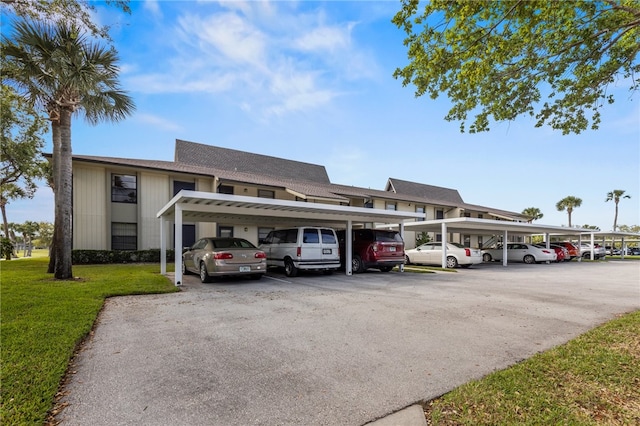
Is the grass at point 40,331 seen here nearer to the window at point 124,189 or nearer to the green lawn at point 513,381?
the green lawn at point 513,381

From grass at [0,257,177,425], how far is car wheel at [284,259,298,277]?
14.5 feet

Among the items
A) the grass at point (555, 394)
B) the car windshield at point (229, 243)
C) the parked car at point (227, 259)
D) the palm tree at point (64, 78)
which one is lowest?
the grass at point (555, 394)

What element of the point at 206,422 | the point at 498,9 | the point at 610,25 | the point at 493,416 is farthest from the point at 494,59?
the point at 206,422

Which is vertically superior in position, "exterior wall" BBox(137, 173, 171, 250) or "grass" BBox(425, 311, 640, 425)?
"exterior wall" BBox(137, 173, 171, 250)

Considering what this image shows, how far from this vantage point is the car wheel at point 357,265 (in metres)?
14.0

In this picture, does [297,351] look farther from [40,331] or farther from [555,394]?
[40,331]

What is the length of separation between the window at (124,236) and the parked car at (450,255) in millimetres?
15299

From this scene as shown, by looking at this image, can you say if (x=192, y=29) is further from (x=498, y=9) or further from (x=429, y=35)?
(x=498, y=9)

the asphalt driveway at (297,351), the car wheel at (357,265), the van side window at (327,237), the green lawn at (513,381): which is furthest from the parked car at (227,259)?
the car wheel at (357,265)

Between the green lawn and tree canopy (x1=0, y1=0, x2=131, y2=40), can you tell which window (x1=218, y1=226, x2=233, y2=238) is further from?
the green lawn

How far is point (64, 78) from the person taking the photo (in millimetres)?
9242

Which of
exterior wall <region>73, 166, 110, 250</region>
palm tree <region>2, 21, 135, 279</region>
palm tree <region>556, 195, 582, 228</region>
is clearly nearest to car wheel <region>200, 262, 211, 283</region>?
palm tree <region>2, 21, 135, 279</region>

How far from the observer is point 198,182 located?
20.0 metres

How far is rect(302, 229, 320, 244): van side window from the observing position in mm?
11930
